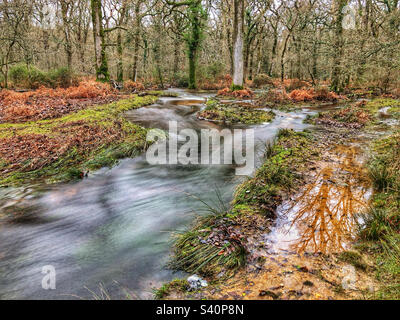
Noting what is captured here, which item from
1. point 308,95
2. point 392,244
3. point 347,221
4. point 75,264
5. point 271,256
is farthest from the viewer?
point 308,95

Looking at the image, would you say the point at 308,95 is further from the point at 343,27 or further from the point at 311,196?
the point at 311,196

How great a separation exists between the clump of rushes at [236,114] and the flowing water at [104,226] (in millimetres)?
5665

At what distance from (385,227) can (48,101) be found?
14629 mm

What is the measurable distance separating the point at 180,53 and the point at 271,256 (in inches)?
1177

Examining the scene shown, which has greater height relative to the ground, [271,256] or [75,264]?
[271,256]

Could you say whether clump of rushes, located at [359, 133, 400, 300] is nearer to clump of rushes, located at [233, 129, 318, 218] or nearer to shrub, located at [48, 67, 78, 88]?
clump of rushes, located at [233, 129, 318, 218]

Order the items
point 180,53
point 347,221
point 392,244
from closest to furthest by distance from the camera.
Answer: point 392,244
point 347,221
point 180,53

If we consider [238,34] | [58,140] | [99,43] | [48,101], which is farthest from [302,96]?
[48,101]

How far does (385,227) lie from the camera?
11.3ft

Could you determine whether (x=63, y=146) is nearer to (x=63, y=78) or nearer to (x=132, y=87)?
(x=63, y=78)

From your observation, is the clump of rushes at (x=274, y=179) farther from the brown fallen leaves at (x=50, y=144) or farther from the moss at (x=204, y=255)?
the brown fallen leaves at (x=50, y=144)
